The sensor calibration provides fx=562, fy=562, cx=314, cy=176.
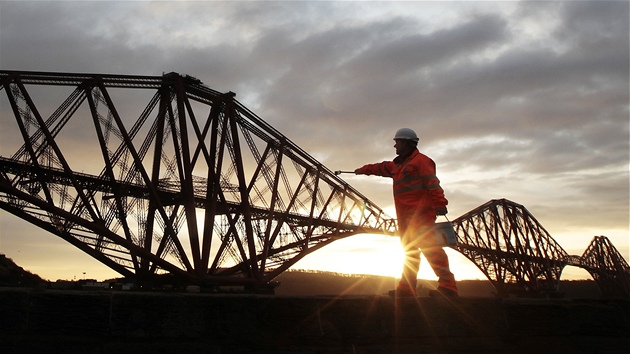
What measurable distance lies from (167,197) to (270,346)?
68.9 ft

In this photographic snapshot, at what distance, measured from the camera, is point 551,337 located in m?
6.16

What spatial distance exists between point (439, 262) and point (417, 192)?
910 mm

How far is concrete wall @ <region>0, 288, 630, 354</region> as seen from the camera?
4.37 m

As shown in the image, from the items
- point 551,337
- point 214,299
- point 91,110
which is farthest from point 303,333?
point 91,110

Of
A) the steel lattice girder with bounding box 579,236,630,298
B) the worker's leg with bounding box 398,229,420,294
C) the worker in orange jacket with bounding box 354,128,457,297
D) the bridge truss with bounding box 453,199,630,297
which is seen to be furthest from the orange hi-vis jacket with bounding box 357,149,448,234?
the steel lattice girder with bounding box 579,236,630,298

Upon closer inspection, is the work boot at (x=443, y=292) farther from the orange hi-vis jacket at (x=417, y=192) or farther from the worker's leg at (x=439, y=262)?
the orange hi-vis jacket at (x=417, y=192)

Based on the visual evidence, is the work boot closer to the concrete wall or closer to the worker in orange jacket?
the worker in orange jacket

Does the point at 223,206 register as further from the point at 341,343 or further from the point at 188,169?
the point at 341,343

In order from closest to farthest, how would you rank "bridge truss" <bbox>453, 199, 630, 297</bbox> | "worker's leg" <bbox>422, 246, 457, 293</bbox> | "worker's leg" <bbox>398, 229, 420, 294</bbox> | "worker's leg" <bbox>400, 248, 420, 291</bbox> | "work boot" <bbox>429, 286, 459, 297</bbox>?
1. "work boot" <bbox>429, 286, 459, 297</bbox>
2. "worker's leg" <bbox>422, 246, 457, 293</bbox>
3. "worker's leg" <bbox>398, 229, 420, 294</bbox>
4. "worker's leg" <bbox>400, 248, 420, 291</bbox>
5. "bridge truss" <bbox>453, 199, 630, 297</bbox>

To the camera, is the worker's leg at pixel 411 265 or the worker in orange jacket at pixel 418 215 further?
the worker's leg at pixel 411 265

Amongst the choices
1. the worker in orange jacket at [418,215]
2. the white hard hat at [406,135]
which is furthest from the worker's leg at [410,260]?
the white hard hat at [406,135]

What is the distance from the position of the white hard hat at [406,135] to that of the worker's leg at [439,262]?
1.63 metres

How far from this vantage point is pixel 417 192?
7035 mm

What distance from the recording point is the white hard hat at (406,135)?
25.0 ft
